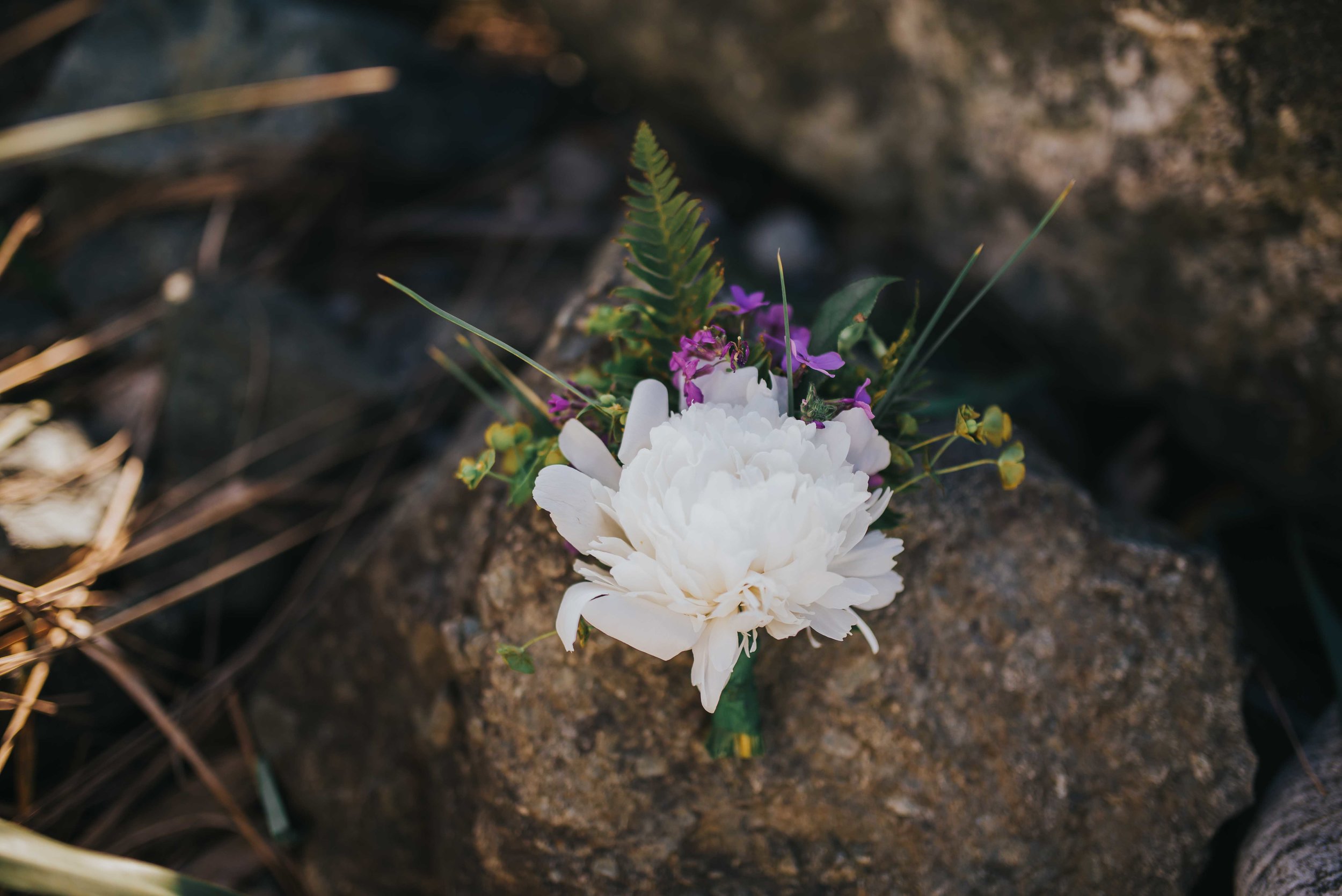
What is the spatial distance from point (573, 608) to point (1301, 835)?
1.13 metres

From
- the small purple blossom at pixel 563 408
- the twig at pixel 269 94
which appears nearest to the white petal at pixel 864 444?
the small purple blossom at pixel 563 408

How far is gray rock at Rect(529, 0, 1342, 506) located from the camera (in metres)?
1.40

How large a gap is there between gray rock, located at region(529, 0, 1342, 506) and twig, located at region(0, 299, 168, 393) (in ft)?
4.33

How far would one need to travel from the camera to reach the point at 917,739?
3.97ft

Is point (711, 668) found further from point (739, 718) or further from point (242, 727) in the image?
point (242, 727)

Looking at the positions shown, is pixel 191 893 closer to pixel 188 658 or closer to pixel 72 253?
pixel 188 658

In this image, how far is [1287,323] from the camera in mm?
1528

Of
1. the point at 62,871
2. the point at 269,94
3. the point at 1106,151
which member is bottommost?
the point at 62,871

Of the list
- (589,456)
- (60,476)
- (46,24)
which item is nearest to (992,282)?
(589,456)

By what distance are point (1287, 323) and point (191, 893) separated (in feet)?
6.77

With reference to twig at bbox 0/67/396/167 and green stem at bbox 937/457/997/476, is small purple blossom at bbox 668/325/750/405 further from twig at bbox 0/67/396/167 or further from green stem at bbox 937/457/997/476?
twig at bbox 0/67/396/167

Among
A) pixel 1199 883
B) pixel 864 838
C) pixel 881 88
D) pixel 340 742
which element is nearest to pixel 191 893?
pixel 340 742

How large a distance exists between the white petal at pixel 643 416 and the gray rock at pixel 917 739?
0.32 metres

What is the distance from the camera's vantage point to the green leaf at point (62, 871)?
3.08ft
